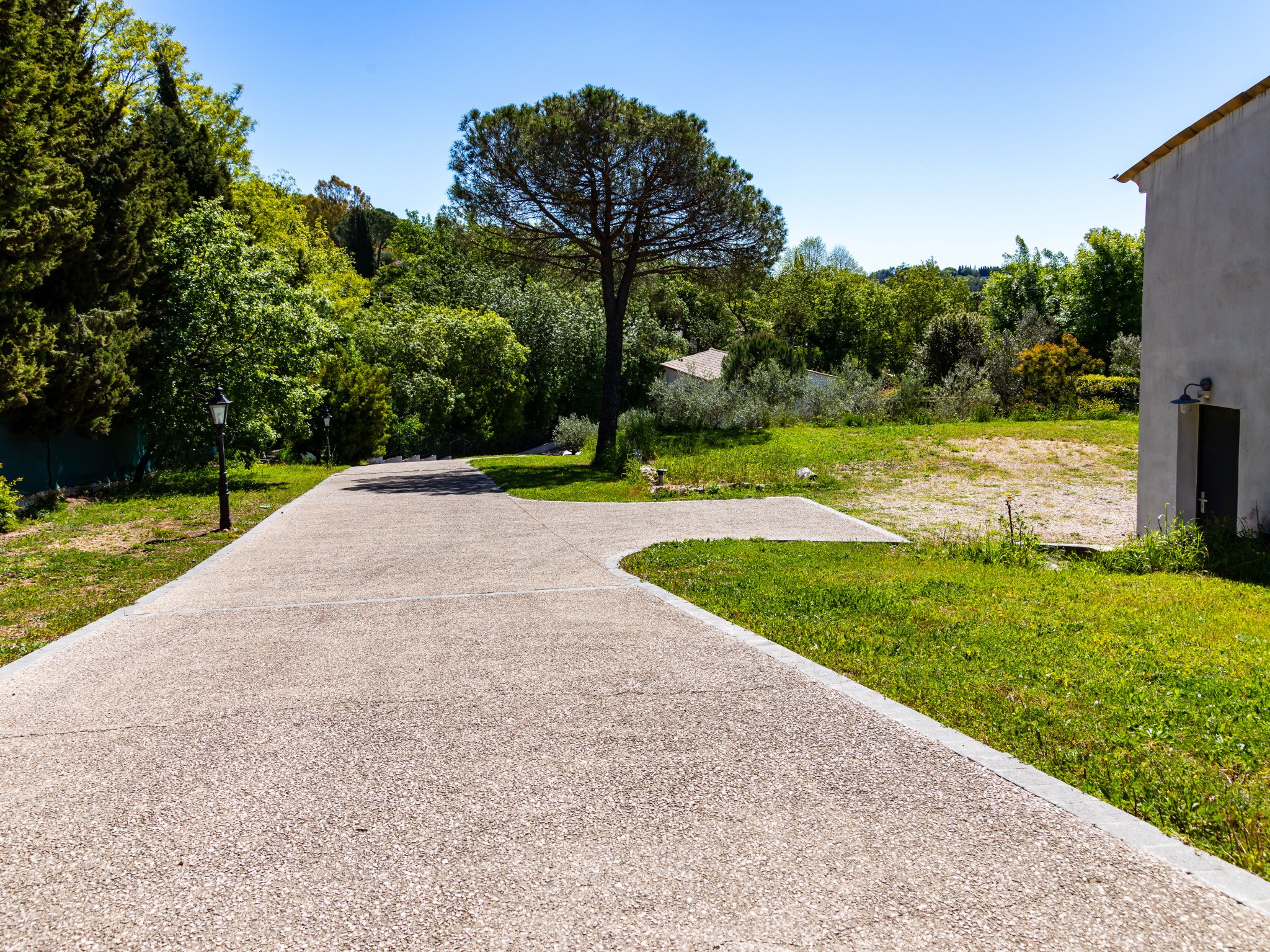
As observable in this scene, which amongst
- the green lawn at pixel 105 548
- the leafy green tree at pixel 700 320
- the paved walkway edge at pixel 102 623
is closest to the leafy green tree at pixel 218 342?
the green lawn at pixel 105 548

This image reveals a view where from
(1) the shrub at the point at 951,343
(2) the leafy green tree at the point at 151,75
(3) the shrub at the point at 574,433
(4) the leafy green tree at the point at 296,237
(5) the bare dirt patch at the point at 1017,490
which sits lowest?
(5) the bare dirt patch at the point at 1017,490

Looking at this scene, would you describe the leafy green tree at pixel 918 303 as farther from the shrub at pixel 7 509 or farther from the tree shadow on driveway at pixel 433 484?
the shrub at pixel 7 509

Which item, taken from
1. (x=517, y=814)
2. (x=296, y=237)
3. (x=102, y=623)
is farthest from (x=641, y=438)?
(x=296, y=237)

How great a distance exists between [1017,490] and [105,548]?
15.0m

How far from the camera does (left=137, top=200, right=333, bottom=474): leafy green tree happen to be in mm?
18094

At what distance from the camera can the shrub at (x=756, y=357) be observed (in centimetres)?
3484

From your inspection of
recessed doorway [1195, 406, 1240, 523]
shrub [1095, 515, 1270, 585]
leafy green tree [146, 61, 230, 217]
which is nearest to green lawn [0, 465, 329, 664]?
leafy green tree [146, 61, 230, 217]

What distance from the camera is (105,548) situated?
10992 mm

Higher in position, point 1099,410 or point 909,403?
point 909,403

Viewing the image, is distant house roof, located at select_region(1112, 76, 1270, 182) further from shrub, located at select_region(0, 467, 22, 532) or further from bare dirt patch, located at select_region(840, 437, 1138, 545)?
shrub, located at select_region(0, 467, 22, 532)

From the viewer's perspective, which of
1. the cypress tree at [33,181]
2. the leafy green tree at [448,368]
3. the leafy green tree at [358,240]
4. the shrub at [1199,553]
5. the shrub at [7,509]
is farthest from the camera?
the leafy green tree at [358,240]

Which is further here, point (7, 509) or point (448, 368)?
point (448, 368)

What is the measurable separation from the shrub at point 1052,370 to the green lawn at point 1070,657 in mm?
24700

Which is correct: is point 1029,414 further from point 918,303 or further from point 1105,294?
point 918,303
